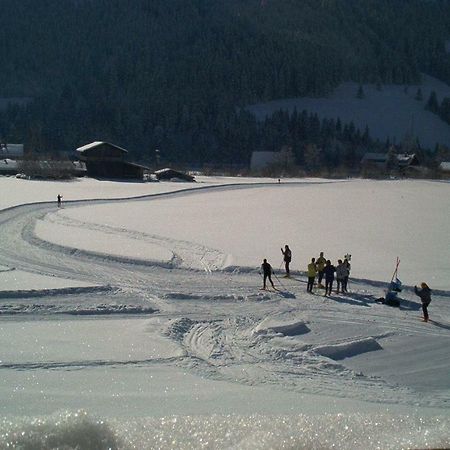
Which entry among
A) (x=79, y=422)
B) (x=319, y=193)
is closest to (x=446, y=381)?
(x=79, y=422)

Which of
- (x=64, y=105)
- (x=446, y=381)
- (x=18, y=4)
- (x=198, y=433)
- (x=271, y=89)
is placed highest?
(x=18, y=4)

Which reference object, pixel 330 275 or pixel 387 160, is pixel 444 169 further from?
pixel 330 275

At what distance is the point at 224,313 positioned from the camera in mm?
14359

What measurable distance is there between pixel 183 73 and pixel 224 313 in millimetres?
149132

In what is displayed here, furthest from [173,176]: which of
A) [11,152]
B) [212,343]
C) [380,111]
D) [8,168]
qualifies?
[380,111]

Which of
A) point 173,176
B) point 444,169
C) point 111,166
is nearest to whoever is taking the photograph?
point 111,166

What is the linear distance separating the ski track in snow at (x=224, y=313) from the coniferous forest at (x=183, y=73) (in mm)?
85431

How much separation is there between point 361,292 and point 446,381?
6738 mm

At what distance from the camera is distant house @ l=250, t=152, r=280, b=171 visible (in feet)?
362

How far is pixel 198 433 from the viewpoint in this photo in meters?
4.11

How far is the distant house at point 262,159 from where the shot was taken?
362ft

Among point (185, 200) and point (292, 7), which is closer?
point (185, 200)

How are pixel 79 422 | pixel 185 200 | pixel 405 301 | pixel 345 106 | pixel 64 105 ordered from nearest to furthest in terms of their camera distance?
pixel 79 422 < pixel 405 301 < pixel 185 200 < pixel 64 105 < pixel 345 106

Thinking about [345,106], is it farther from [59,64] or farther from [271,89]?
[59,64]
